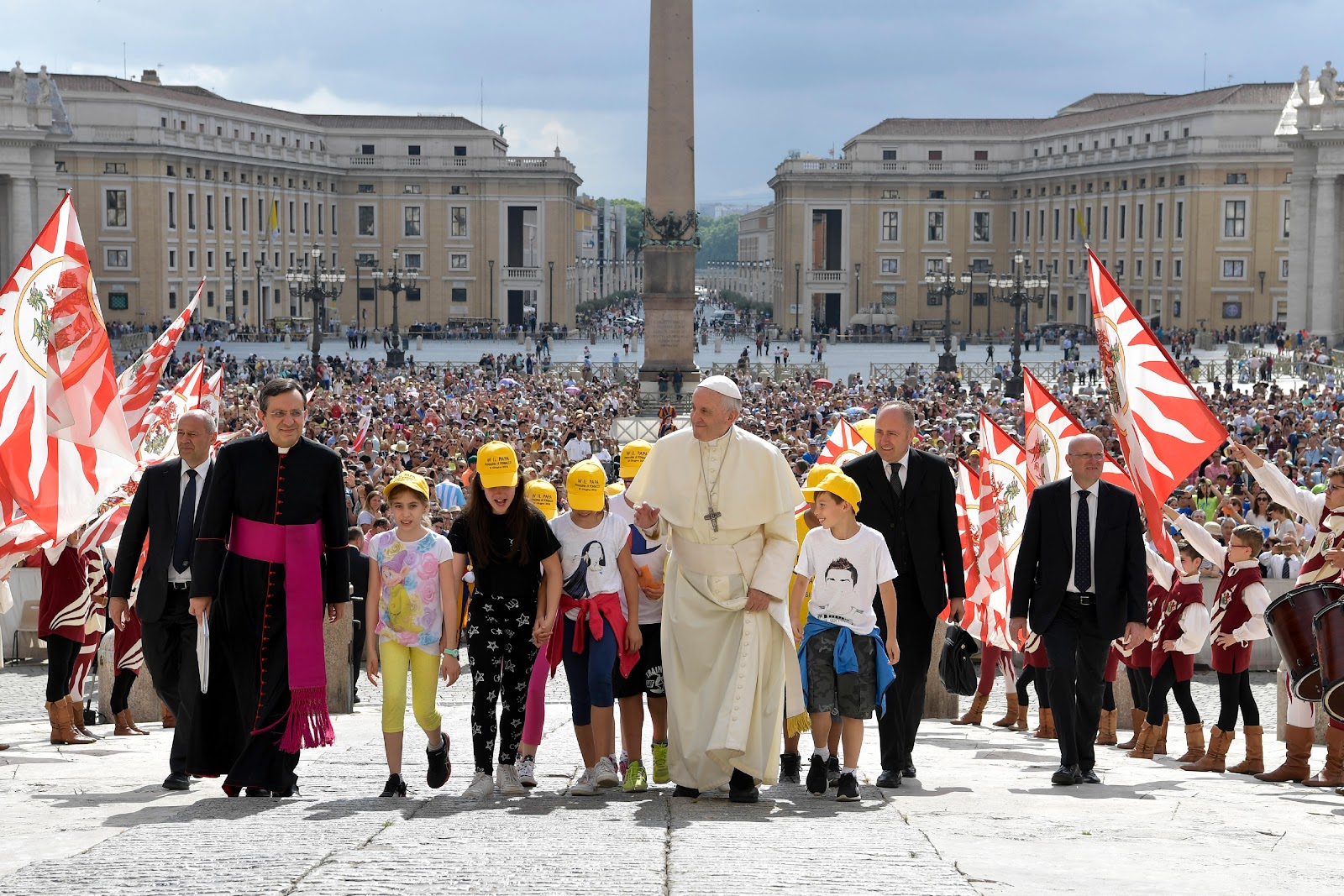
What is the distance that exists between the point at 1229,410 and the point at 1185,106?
49.9 metres

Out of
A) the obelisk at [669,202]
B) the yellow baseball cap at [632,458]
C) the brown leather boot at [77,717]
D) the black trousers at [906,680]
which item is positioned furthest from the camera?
the obelisk at [669,202]

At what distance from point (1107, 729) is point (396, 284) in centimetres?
5327

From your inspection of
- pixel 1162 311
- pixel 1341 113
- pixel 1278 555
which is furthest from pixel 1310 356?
pixel 1278 555

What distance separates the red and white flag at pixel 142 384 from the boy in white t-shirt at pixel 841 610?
18.3 ft

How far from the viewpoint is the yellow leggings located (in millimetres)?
6258

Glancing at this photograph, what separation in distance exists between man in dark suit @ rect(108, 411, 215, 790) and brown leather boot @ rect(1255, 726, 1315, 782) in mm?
4603

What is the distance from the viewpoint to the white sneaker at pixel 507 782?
20.2ft

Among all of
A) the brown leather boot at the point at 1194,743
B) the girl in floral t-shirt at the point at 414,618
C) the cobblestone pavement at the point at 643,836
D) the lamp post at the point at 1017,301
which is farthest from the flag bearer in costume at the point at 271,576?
the lamp post at the point at 1017,301

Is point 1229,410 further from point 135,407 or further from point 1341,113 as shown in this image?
point 1341,113

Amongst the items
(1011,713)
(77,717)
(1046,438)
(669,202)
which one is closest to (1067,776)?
(1011,713)

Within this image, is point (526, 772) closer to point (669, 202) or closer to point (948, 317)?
point (669, 202)

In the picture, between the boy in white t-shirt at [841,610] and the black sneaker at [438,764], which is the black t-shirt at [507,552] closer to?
the black sneaker at [438,764]

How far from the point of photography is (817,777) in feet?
20.3

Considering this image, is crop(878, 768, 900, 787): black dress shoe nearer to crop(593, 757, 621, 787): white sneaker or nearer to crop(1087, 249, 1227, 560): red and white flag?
crop(593, 757, 621, 787): white sneaker
